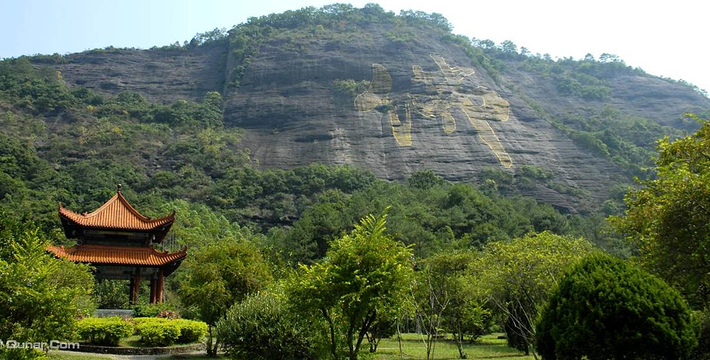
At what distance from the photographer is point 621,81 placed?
434 ft

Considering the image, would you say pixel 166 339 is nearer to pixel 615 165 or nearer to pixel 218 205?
pixel 218 205

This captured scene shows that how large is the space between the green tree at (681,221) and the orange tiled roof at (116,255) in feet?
68.2

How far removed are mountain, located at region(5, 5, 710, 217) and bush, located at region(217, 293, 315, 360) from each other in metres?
68.7

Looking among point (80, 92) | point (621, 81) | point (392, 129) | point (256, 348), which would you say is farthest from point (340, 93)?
point (256, 348)

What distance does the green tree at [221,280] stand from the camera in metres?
20.6

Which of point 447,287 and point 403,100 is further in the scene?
point 403,100

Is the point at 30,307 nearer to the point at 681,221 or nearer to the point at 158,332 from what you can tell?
the point at 158,332

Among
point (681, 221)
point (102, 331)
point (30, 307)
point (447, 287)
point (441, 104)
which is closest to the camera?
point (30, 307)

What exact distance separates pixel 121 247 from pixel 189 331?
29.7 feet

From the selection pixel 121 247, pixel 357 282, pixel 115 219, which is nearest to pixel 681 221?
pixel 357 282

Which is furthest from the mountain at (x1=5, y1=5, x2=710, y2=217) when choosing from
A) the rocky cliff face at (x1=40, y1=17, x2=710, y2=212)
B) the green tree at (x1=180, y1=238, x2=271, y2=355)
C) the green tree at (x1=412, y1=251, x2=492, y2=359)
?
the green tree at (x1=180, y1=238, x2=271, y2=355)

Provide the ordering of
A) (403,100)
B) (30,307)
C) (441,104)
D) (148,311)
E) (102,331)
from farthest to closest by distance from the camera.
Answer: (403,100) → (441,104) → (148,311) → (102,331) → (30,307)

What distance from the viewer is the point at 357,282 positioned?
13.7 meters

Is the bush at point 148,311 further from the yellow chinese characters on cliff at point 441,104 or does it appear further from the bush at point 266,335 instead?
the yellow chinese characters on cliff at point 441,104
